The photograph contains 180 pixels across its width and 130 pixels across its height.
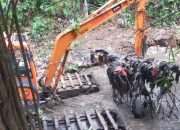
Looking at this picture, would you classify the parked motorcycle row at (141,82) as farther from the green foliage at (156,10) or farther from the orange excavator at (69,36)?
the green foliage at (156,10)

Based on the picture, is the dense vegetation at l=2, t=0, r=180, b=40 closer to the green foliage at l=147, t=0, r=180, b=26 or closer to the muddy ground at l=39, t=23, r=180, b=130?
the green foliage at l=147, t=0, r=180, b=26

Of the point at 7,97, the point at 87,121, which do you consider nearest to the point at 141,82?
the point at 87,121

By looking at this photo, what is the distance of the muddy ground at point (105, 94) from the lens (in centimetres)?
616

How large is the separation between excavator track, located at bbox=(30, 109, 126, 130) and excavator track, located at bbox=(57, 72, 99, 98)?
91 cm

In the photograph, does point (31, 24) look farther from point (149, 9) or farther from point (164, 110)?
point (164, 110)

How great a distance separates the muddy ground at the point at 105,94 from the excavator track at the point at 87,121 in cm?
24

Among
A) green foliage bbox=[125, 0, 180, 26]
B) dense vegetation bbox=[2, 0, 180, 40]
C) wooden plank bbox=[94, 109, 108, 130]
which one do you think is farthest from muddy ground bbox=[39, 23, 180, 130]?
dense vegetation bbox=[2, 0, 180, 40]

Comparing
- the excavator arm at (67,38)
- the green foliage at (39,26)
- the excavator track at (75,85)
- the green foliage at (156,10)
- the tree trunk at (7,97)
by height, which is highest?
the green foliage at (156,10)

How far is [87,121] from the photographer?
6129 mm

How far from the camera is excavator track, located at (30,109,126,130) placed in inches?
232

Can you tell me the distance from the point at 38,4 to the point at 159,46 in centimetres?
449

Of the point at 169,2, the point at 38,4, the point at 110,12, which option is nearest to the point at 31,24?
the point at 38,4

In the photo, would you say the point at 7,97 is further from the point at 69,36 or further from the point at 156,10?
the point at 156,10

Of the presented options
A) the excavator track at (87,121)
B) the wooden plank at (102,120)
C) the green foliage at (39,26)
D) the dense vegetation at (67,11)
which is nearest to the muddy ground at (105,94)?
the excavator track at (87,121)
